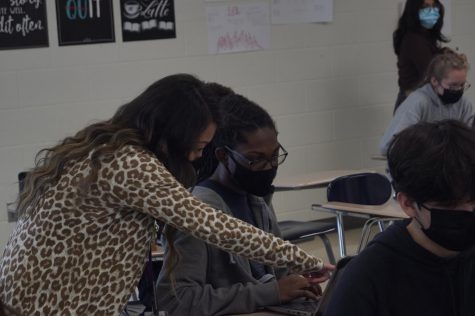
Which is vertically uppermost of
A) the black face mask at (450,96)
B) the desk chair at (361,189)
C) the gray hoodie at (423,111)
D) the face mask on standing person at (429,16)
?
the face mask on standing person at (429,16)

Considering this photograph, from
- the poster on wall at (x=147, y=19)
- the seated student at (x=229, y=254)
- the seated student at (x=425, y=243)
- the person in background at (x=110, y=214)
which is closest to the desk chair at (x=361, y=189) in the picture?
the seated student at (x=229, y=254)

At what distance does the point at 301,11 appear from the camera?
20.0 feet

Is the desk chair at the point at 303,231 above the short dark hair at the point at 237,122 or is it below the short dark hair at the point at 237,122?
below

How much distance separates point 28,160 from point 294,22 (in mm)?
1976

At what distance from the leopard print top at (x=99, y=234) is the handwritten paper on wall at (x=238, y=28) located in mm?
3508

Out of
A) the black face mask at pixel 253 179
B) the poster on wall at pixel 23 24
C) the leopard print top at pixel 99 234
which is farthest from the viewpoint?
the poster on wall at pixel 23 24

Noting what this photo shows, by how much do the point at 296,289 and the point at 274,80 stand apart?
3.68m

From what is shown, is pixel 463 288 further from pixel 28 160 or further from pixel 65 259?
pixel 28 160

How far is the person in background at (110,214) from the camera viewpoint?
7.41ft

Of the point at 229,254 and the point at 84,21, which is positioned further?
the point at 84,21

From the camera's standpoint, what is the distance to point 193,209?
89.5 inches

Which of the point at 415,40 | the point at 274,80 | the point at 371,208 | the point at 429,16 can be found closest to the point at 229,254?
the point at 371,208

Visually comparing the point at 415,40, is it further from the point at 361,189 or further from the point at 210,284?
the point at 210,284

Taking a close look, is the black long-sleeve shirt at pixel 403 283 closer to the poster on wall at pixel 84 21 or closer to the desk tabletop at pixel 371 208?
the desk tabletop at pixel 371 208
